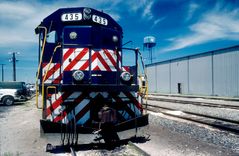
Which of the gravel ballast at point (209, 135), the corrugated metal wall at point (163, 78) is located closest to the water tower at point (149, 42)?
the corrugated metal wall at point (163, 78)

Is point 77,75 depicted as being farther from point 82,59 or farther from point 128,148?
point 128,148

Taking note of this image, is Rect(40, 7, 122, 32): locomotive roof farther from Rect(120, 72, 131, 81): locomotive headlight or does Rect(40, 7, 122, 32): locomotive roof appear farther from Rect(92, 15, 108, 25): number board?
Rect(120, 72, 131, 81): locomotive headlight

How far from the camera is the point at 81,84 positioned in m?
5.12

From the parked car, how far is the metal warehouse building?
2136cm

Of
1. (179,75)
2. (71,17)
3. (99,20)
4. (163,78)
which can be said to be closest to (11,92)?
(71,17)

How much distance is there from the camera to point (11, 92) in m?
18.5

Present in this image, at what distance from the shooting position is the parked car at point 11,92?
1827 cm

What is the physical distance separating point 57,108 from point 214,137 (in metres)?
4.27

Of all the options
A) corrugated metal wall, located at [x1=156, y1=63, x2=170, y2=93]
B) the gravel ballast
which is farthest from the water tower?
the gravel ballast

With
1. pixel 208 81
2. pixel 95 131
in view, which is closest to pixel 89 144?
pixel 95 131

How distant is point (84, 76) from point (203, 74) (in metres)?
28.6

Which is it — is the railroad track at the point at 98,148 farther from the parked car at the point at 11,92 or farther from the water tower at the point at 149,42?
the water tower at the point at 149,42

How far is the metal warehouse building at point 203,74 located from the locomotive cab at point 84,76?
23232 mm

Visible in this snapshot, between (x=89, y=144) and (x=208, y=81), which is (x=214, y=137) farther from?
(x=208, y=81)
